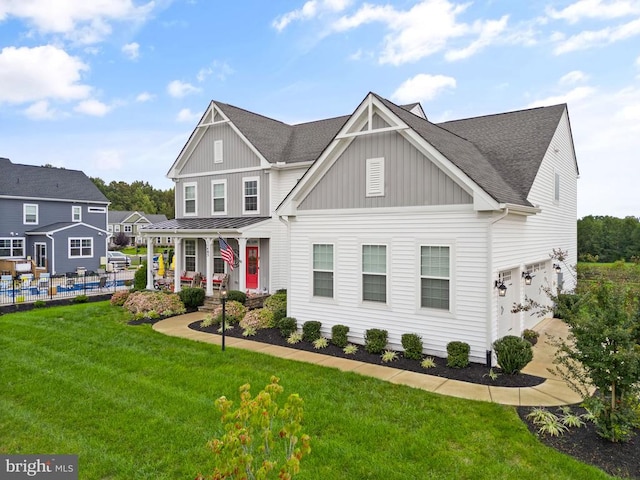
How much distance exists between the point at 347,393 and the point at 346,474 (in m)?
2.65

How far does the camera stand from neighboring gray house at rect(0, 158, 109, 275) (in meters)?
28.9

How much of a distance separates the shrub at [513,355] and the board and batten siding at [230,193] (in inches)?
459

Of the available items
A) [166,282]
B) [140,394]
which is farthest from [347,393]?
[166,282]

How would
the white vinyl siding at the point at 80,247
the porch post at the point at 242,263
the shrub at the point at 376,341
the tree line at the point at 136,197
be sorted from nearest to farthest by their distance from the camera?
the shrub at the point at 376,341, the porch post at the point at 242,263, the white vinyl siding at the point at 80,247, the tree line at the point at 136,197

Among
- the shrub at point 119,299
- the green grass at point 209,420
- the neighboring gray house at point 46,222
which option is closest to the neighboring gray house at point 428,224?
the green grass at point 209,420

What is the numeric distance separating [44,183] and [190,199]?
19638 mm

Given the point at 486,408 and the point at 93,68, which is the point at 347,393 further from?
the point at 93,68

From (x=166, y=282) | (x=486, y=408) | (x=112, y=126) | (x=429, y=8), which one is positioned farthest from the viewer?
(x=112, y=126)

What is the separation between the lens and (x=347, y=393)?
7.59 meters

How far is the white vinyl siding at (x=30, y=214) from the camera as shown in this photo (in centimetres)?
2983

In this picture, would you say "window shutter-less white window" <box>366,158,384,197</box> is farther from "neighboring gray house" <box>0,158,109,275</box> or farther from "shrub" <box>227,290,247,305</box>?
"neighboring gray house" <box>0,158,109,275</box>

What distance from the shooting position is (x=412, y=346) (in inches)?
386

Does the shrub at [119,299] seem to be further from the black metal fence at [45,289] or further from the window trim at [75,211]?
the window trim at [75,211]

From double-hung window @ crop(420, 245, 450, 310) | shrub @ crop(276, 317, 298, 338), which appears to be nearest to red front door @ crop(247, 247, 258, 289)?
shrub @ crop(276, 317, 298, 338)
